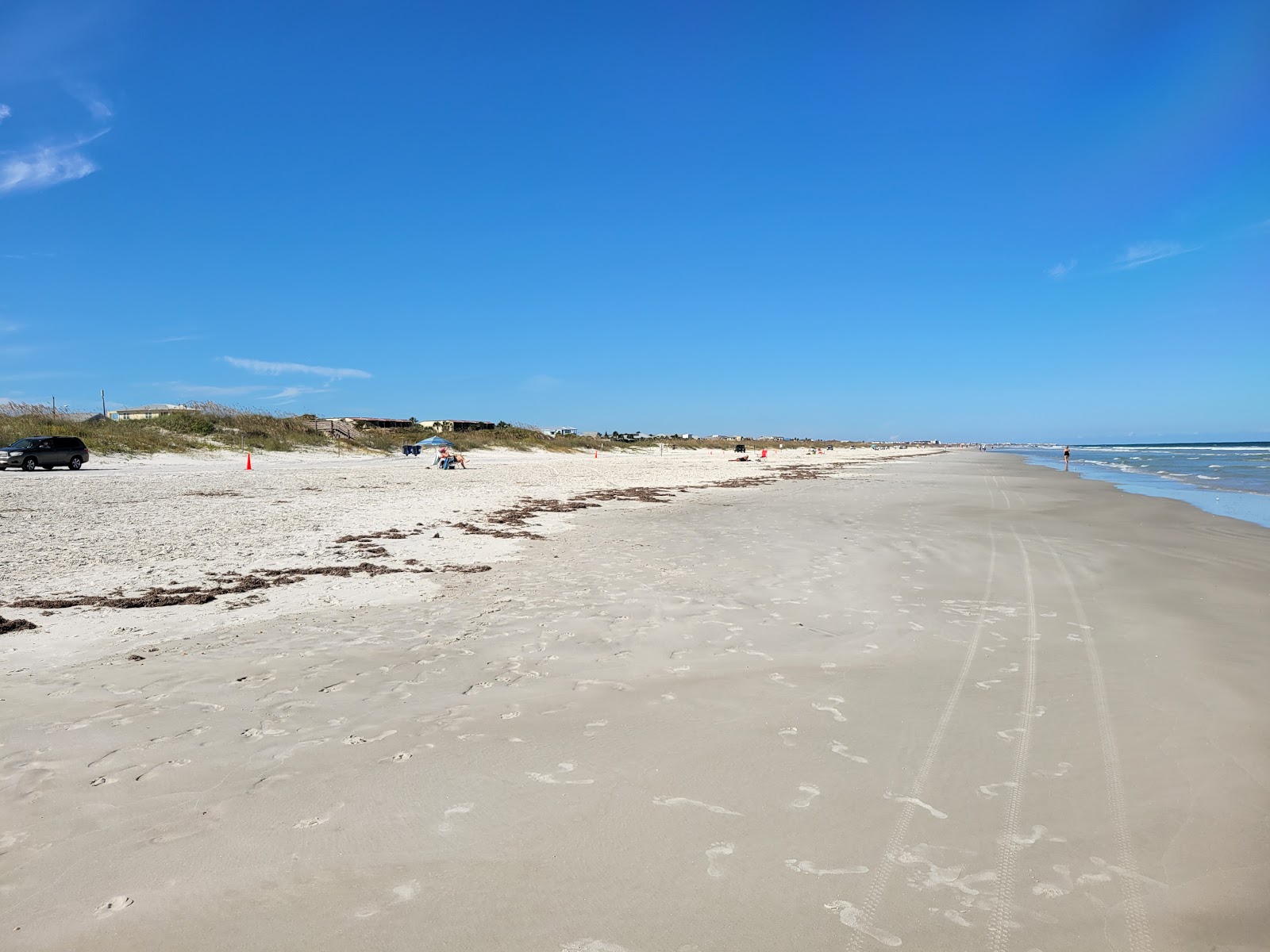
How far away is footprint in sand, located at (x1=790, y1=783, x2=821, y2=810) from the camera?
360 centimetres

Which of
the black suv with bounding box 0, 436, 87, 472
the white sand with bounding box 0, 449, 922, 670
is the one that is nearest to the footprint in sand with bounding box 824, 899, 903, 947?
the white sand with bounding box 0, 449, 922, 670

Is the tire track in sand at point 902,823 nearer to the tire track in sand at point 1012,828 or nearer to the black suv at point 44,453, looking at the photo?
the tire track in sand at point 1012,828

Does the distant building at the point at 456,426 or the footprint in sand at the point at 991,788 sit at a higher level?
the distant building at the point at 456,426

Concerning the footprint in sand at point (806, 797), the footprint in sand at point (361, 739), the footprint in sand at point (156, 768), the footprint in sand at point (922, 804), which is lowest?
the footprint in sand at point (922, 804)

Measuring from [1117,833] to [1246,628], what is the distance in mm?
5612

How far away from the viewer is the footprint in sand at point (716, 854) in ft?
9.98

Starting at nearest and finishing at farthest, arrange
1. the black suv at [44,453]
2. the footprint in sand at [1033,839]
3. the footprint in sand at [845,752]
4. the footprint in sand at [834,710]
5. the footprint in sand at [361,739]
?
the footprint in sand at [1033,839] → the footprint in sand at [845,752] → the footprint in sand at [361,739] → the footprint in sand at [834,710] → the black suv at [44,453]

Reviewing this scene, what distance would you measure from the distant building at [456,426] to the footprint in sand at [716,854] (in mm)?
75589

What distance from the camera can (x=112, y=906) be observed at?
2.79m

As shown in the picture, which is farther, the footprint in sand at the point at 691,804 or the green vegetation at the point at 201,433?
the green vegetation at the point at 201,433

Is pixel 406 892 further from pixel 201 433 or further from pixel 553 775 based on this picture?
pixel 201 433

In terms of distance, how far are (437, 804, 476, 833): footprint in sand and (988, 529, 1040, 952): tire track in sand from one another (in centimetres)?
247

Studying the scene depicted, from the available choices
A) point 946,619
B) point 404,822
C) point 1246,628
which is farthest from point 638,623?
point 1246,628

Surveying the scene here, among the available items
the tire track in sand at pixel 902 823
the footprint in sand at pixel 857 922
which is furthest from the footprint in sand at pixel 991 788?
the footprint in sand at pixel 857 922
